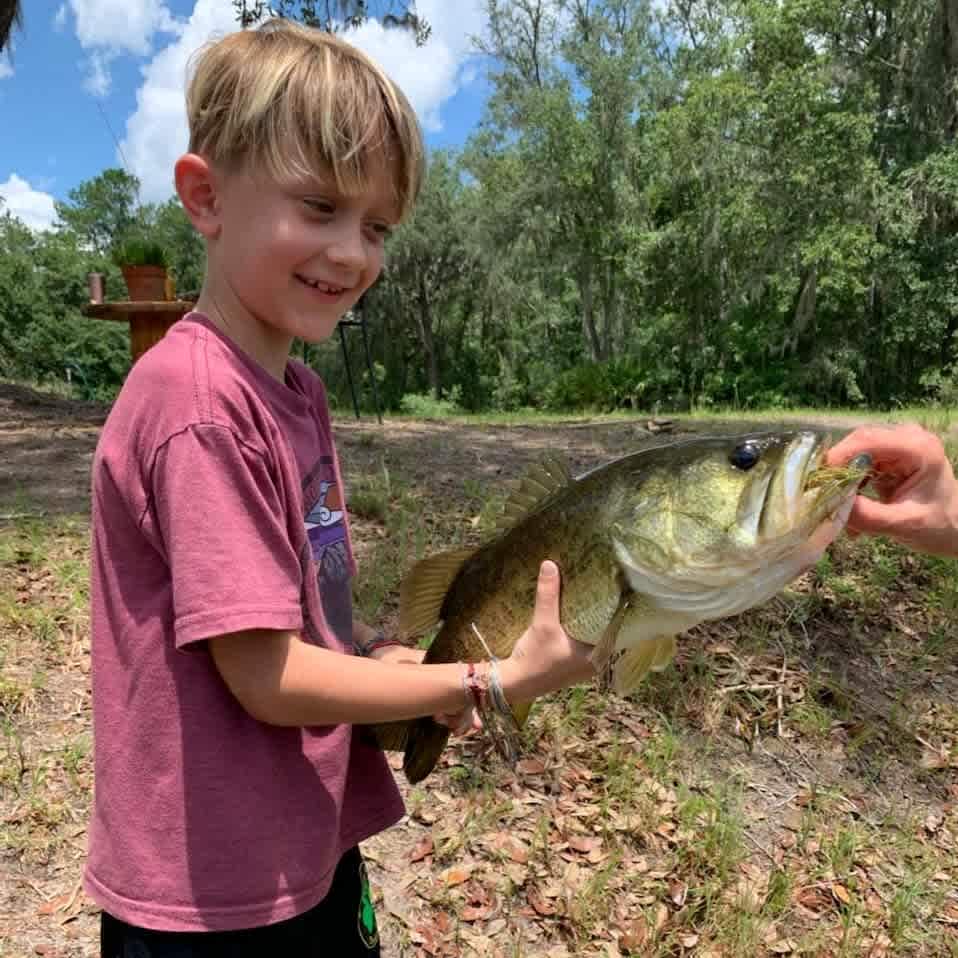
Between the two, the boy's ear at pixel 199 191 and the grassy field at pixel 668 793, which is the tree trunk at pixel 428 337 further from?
the boy's ear at pixel 199 191

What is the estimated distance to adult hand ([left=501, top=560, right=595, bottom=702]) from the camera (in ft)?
4.81

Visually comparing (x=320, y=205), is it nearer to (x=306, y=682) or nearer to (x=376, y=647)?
(x=306, y=682)

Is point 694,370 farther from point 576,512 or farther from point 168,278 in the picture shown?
point 576,512

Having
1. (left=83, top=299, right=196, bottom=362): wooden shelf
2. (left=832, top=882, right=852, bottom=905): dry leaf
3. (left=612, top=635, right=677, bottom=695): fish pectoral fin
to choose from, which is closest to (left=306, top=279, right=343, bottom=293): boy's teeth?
(left=612, top=635, right=677, bottom=695): fish pectoral fin

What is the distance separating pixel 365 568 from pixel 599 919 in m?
2.33

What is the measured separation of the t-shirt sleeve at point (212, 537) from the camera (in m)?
1.11

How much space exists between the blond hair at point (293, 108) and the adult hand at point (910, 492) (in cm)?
129

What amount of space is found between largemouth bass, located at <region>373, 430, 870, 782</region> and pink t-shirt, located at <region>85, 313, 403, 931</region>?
1.21ft

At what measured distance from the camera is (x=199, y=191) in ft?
4.38

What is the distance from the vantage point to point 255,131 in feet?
4.10

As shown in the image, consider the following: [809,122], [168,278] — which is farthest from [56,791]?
[809,122]

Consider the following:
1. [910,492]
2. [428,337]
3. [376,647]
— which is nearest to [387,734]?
[376,647]

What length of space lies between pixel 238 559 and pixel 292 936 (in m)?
0.83

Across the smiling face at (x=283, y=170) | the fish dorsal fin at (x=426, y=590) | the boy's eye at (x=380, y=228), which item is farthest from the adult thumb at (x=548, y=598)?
the boy's eye at (x=380, y=228)
